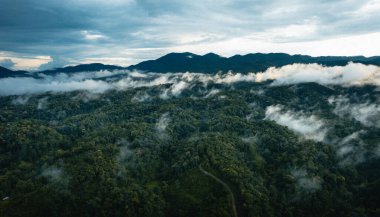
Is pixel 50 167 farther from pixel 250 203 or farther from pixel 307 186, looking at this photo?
pixel 307 186

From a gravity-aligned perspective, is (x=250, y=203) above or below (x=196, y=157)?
below

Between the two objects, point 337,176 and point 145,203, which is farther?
point 337,176

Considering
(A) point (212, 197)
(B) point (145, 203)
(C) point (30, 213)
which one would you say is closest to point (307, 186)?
(A) point (212, 197)

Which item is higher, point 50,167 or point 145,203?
point 50,167

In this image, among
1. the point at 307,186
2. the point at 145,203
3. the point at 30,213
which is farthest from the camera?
the point at 307,186

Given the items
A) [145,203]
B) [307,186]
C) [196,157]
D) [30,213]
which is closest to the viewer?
[30,213]

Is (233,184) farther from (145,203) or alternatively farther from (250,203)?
(145,203)

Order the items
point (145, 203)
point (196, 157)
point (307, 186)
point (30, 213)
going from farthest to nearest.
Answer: point (196, 157)
point (307, 186)
point (145, 203)
point (30, 213)

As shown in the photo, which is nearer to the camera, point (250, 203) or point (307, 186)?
point (250, 203)

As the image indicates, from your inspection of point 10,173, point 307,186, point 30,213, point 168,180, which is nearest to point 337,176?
point 307,186
